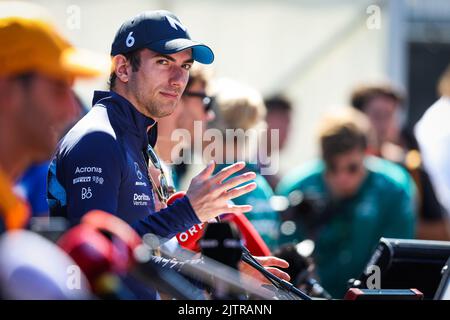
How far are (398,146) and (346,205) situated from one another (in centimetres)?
170

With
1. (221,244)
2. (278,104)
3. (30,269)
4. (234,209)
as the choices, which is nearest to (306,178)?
(278,104)

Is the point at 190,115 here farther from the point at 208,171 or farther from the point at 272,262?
the point at 208,171

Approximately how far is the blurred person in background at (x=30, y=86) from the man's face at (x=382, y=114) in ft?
16.9

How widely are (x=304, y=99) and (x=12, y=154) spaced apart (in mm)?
6410

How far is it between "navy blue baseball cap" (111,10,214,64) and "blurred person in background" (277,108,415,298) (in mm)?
2865

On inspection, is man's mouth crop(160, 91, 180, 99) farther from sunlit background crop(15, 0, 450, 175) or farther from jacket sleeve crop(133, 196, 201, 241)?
sunlit background crop(15, 0, 450, 175)

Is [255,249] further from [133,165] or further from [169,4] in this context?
[169,4]

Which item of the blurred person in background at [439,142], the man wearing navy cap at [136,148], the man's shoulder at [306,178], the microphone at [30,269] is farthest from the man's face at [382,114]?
the microphone at [30,269]

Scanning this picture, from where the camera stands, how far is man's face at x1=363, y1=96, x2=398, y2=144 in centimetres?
763

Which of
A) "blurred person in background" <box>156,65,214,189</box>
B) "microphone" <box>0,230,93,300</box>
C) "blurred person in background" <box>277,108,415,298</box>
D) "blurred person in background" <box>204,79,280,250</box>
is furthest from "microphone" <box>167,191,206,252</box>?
"blurred person in background" <box>277,108,415,298</box>

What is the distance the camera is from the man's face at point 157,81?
3488 millimetres

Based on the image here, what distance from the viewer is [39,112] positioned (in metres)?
2.49
